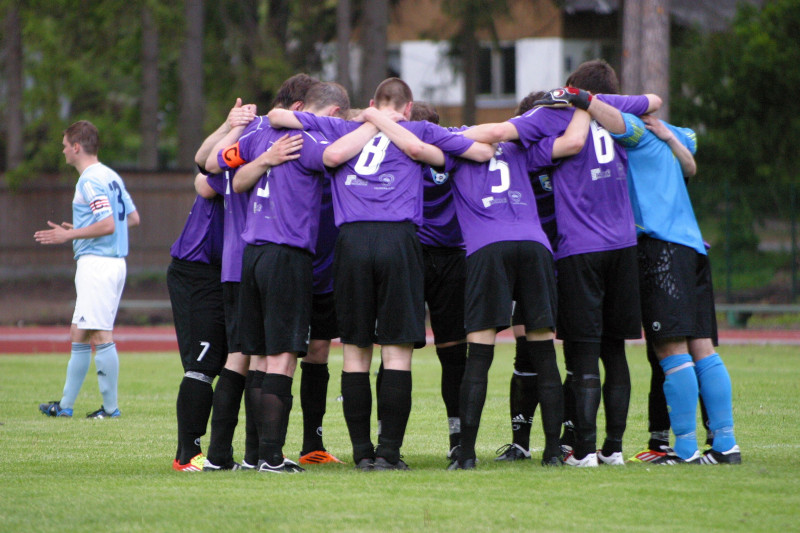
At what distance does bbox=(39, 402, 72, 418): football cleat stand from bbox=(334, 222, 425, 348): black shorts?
4.23 m

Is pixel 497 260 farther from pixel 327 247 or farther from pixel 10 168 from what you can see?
pixel 10 168

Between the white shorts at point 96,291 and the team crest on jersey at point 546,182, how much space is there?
452 cm

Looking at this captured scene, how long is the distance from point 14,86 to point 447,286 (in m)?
22.8

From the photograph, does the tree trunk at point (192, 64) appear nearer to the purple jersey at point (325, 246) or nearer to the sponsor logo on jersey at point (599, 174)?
the purple jersey at point (325, 246)

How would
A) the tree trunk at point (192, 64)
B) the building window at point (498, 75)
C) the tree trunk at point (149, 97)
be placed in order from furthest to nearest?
the building window at point (498, 75) → the tree trunk at point (149, 97) → the tree trunk at point (192, 64)

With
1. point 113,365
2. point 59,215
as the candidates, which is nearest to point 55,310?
point 59,215

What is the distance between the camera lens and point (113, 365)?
9.41 meters

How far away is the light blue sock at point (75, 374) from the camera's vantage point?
30.9 ft

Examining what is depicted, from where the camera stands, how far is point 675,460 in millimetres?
6445

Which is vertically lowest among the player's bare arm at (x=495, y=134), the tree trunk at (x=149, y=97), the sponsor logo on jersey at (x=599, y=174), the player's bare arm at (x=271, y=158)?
the sponsor logo on jersey at (x=599, y=174)

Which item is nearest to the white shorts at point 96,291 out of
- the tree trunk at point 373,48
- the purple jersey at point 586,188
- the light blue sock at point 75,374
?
the light blue sock at point 75,374

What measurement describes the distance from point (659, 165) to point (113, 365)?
205 inches

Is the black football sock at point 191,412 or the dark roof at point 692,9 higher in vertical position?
the dark roof at point 692,9

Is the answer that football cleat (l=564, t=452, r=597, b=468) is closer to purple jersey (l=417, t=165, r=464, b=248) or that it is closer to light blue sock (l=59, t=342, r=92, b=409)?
purple jersey (l=417, t=165, r=464, b=248)
